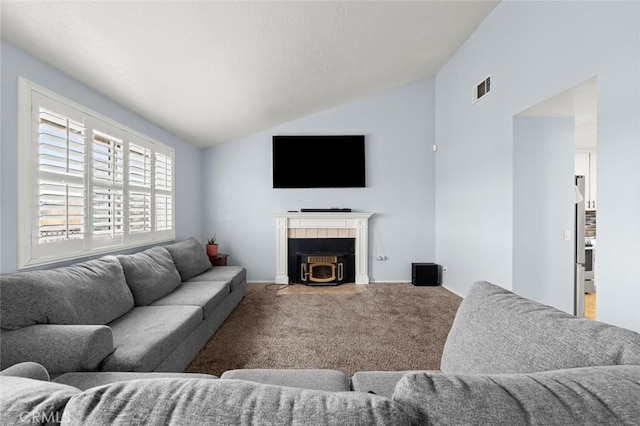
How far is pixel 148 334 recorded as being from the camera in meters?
1.79

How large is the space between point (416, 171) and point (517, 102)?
208cm

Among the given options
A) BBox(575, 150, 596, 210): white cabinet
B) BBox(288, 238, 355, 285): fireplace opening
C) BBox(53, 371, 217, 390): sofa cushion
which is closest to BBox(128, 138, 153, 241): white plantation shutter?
BBox(53, 371, 217, 390): sofa cushion

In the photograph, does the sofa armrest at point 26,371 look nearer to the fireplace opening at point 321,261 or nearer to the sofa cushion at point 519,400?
the sofa cushion at point 519,400

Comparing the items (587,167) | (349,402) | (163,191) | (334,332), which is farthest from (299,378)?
(587,167)

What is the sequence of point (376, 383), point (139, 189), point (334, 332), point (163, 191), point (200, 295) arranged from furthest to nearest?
point (163, 191), point (139, 189), point (334, 332), point (200, 295), point (376, 383)

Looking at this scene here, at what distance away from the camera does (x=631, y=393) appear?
0.54m

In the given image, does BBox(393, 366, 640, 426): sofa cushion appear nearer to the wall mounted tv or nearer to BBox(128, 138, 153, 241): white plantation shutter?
BBox(128, 138, 153, 241): white plantation shutter

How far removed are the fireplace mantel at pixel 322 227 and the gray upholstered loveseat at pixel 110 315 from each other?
1.64 metres

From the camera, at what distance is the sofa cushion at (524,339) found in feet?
2.54

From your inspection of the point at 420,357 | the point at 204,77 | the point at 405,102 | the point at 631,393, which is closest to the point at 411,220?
the point at 405,102

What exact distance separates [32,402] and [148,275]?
225cm

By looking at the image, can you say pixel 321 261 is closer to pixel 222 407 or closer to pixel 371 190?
pixel 371 190

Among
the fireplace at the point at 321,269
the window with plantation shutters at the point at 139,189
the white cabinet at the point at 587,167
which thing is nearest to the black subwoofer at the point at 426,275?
the fireplace at the point at 321,269

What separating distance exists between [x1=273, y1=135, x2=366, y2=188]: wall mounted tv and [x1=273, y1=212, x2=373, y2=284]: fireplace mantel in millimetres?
551
